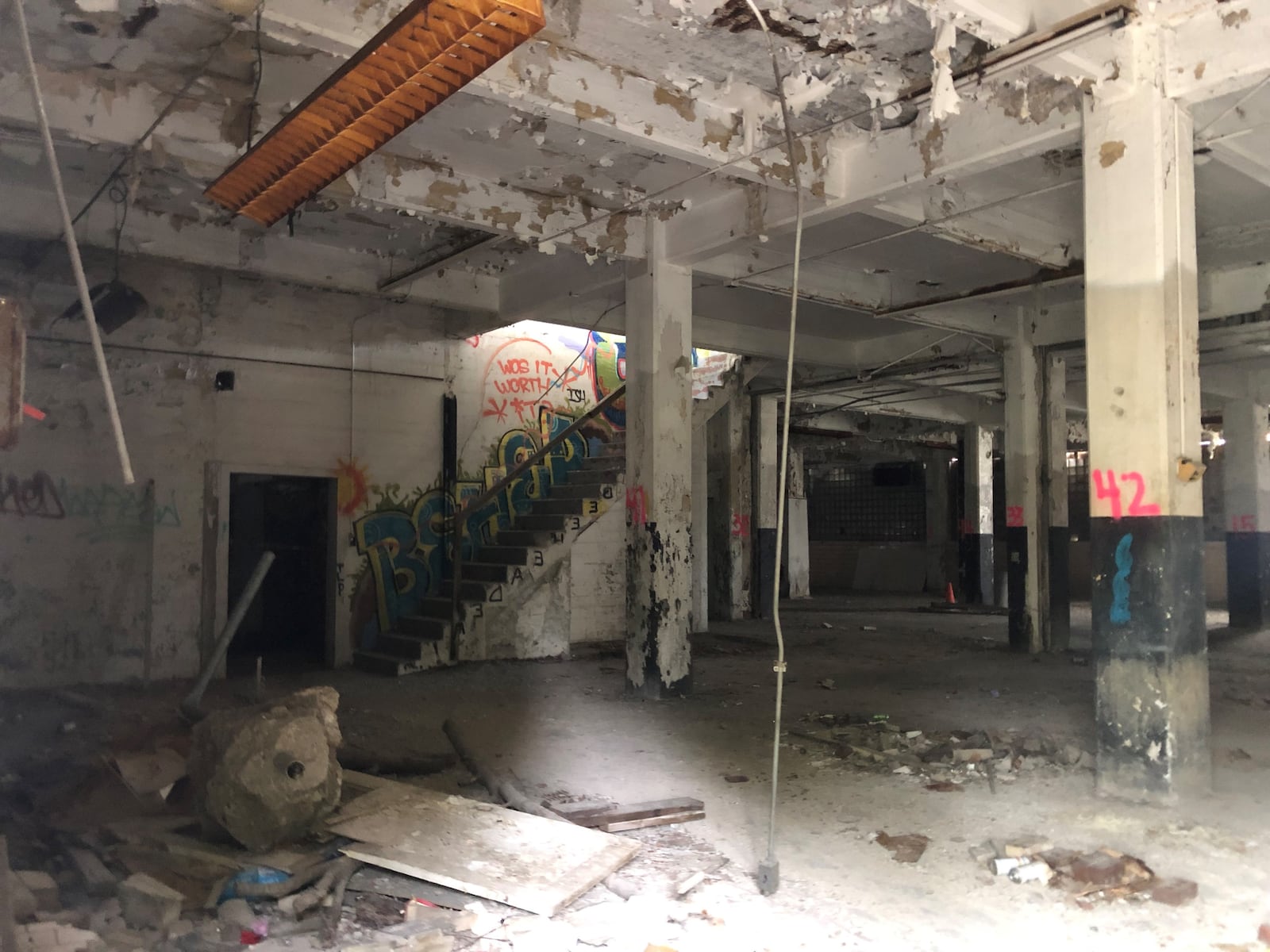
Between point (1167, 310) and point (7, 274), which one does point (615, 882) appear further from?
point (7, 274)

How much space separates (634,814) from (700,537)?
24.0 feet

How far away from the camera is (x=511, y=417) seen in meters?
9.51

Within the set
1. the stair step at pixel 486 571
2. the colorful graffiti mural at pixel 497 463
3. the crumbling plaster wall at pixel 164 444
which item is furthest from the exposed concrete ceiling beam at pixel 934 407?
the crumbling plaster wall at pixel 164 444

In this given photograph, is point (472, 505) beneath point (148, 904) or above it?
above

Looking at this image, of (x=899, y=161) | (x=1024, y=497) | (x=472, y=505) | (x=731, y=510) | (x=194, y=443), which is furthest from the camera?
(x=731, y=510)

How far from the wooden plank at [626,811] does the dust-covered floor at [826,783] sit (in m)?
0.12

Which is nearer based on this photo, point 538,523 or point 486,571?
point 486,571

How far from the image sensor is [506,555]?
8961mm

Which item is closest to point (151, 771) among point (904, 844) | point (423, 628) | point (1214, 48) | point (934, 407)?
point (904, 844)

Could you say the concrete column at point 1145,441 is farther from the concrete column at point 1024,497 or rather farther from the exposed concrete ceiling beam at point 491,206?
the concrete column at point 1024,497

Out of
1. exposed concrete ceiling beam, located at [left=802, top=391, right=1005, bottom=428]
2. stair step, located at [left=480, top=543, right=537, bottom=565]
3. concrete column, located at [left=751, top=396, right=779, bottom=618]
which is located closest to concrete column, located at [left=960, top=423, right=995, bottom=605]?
exposed concrete ceiling beam, located at [left=802, top=391, right=1005, bottom=428]

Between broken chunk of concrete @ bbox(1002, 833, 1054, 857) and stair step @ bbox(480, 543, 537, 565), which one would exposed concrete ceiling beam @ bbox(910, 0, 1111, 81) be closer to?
broken chunk of concrete @ bbox(1002, 833, 1054, 857)

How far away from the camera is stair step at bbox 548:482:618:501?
9.20 meters

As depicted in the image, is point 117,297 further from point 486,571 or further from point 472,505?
point 486,571
